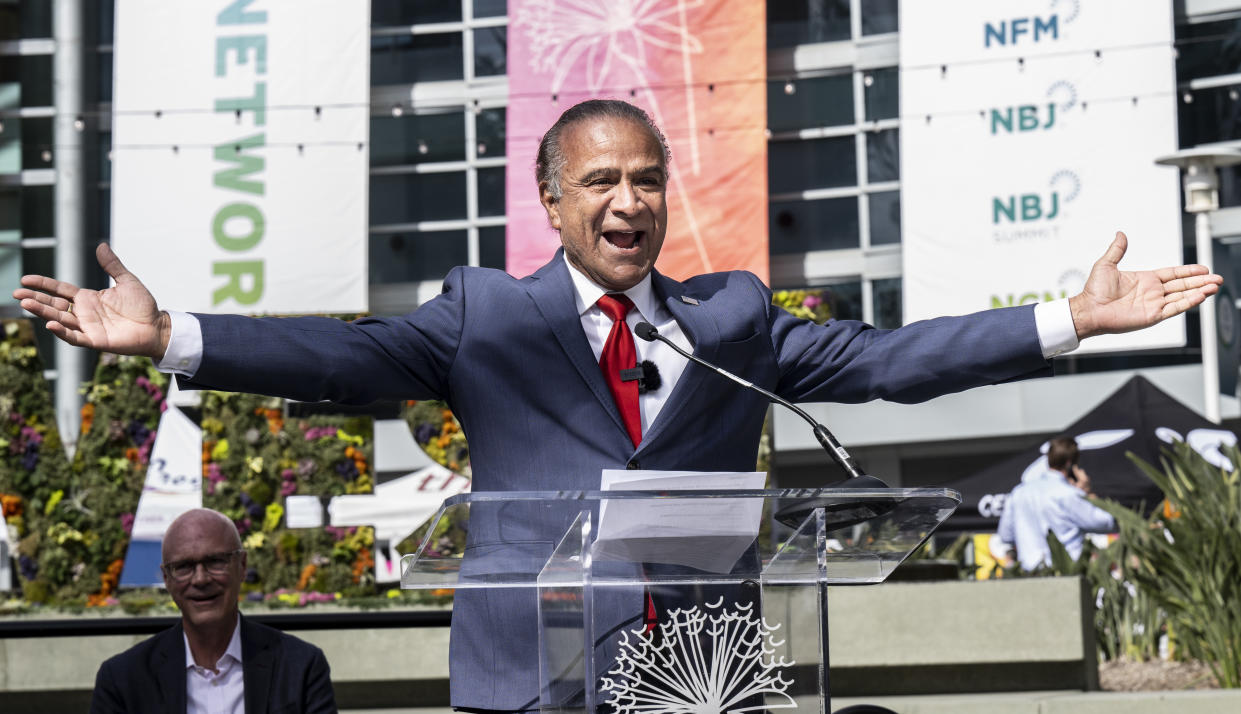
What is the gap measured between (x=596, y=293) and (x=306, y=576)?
Result: 6806 mm

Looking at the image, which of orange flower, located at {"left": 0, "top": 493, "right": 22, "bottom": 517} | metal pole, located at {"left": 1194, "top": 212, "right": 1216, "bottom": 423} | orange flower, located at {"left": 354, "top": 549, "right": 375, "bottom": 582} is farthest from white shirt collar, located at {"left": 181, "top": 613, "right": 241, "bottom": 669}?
metal pole, located at {"left": 1194, "top": 212, "right": 1216, "bottom": 423}

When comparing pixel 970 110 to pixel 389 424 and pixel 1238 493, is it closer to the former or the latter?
pixel 389 424

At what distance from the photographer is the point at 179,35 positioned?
17.0 metres

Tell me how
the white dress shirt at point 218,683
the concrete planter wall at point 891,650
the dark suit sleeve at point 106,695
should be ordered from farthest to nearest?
1. the concrete planter wall at point 891,650
2. the white dress shirt at point 218,683
3. the dark suit sleeve at point 106,695

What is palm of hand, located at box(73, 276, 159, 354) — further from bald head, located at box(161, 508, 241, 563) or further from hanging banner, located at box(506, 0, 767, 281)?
hanging banner, located at box(506, 0, 767, 281)

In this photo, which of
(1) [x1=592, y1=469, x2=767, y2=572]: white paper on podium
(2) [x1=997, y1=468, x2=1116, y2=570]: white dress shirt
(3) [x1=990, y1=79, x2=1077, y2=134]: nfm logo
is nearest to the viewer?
(1) [x1=592, y1=469, x2=767, y2=572]: white paper on podium

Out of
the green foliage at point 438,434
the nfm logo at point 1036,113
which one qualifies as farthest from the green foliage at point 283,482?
the nfm logo at point 1036,113

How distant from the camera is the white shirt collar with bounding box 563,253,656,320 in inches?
93.8

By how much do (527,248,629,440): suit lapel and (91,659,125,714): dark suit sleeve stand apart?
195 cm

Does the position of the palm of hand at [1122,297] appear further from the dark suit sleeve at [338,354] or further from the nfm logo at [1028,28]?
the nfm logo at [1028,28]

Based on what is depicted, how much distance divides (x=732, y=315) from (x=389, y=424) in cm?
1880

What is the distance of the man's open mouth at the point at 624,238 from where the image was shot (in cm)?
235

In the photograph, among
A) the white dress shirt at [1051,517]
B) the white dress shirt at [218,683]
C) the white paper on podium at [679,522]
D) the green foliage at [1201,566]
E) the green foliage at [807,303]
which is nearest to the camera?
the white paper on podium at [679,522]

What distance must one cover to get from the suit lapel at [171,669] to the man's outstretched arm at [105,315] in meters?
1.91
